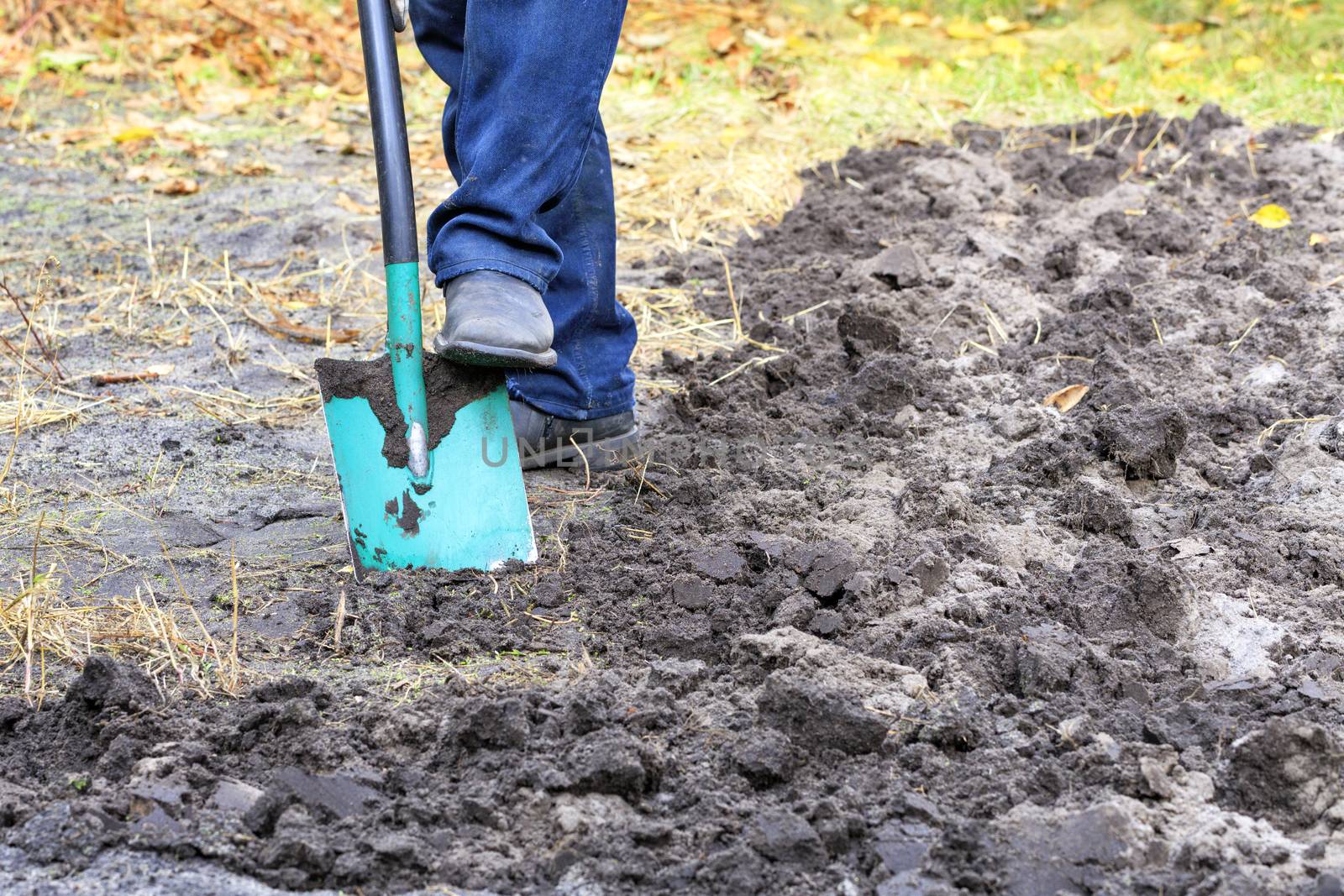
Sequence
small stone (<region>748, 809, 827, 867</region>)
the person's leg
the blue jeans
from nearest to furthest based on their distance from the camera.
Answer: small stone (<region>748, 809, 827, 867</region>), the blue jeans, the person's leg

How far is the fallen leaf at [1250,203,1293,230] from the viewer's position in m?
3.76

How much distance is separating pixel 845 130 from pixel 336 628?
3522 millimetres

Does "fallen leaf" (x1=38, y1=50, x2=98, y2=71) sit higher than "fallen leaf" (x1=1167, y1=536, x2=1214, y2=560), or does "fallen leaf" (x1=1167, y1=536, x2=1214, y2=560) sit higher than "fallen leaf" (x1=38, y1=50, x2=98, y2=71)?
"fallen leaf" (x1=1167, y1=536, x2=1214, y2=560)

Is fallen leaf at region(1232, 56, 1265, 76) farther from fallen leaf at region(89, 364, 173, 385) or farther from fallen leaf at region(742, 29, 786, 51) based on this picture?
fallen leaf at region(89, 364, 173, 385)

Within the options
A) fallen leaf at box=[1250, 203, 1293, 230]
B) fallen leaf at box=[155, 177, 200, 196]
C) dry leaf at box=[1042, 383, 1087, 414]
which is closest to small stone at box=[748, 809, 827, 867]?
dry leaf at box=[1042, 383, 1087, 414]

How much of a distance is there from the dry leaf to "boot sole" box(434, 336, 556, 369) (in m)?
1.16

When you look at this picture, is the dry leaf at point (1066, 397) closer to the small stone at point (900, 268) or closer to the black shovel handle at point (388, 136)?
the small stone at point (900, 268)

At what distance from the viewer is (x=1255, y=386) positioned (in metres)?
2.87

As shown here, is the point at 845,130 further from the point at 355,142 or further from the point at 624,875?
the point at 624,875

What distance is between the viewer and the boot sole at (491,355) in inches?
86.5

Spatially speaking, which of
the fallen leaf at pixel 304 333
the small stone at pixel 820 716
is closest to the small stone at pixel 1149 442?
the small stone at pixel 820 716

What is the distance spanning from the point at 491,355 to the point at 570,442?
0.63 meters

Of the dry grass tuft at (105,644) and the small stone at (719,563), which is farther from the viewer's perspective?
the small stone at (719,563)

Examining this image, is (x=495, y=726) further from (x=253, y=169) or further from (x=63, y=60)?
(x=63, y=60)
